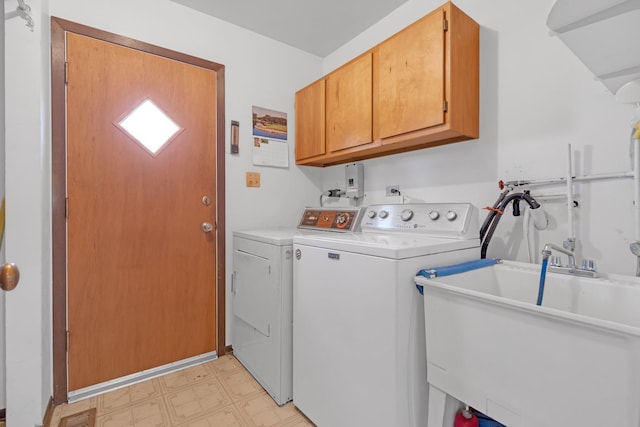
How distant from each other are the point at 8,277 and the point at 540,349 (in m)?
1.44

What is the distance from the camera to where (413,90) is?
63.0 inches

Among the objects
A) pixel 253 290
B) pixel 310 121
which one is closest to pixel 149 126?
pixel 310 121

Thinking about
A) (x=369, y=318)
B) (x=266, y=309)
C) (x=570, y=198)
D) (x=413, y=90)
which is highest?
(x=413, y=90)

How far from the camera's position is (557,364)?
2.55ft

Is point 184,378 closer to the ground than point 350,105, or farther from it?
closer to the ground

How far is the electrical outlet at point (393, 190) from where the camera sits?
209 cm

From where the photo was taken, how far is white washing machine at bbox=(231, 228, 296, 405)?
1.61 m

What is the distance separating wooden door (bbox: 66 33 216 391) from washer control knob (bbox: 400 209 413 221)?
1.35 metres

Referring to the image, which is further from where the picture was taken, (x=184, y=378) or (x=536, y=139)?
(x=184, y=378)

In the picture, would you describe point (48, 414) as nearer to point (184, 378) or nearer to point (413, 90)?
point (184, 378)

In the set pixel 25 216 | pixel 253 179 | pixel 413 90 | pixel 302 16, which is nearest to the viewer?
pixel 25 216

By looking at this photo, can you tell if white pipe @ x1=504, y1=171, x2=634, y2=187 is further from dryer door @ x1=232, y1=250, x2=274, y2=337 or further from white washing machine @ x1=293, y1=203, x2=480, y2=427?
dryer door @ x1=232, y1=250, x2=274, y2=337

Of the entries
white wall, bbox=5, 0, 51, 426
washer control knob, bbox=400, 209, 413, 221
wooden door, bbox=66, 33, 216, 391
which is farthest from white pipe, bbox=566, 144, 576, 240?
white wall, bbox=5, 0, 51, 426

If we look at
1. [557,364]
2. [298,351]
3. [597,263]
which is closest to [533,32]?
[597,263]
